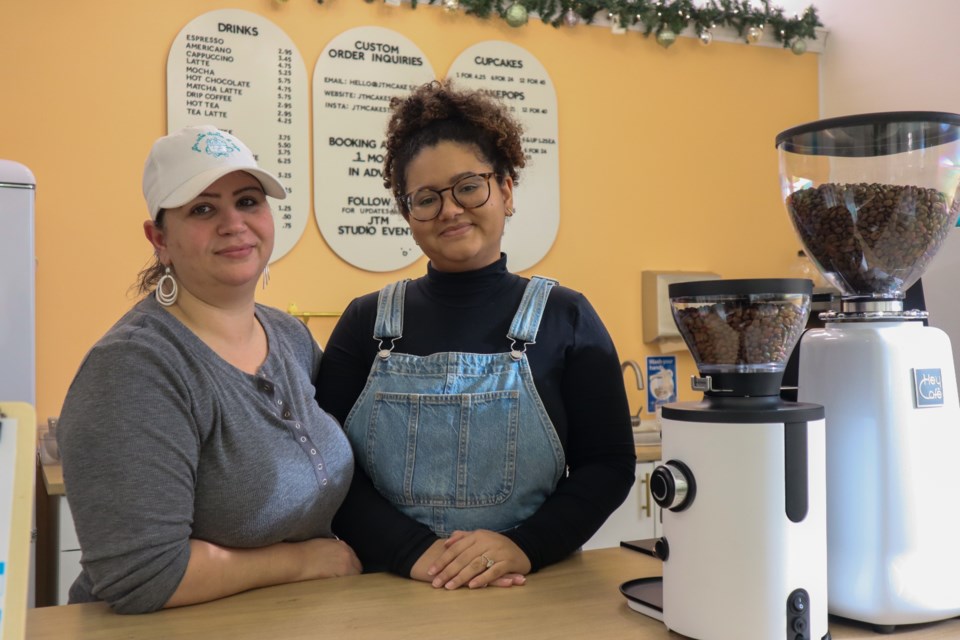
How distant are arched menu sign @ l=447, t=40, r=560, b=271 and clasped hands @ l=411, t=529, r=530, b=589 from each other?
2075 mm

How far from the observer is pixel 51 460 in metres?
2.50

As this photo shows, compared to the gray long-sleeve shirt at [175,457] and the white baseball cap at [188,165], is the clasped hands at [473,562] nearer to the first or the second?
the gray long-sleeve shirt at [175,457]

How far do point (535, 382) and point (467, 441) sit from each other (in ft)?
0.46

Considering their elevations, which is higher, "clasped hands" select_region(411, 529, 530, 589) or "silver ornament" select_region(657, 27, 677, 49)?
"silver ornament" select_region(657, 27, 677, 49)

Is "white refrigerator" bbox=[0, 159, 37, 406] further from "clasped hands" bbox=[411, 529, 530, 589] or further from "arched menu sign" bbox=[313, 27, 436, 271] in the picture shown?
"clasped hands" bbox=[411, 529, 530, 589]

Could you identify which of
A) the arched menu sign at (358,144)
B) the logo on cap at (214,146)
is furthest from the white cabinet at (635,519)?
the logo on cap at (214,146)

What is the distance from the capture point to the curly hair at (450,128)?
146 centimetres

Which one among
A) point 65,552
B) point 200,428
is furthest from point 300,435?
point 65,552

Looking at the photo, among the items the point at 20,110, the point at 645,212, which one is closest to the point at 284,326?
the point at 20,110

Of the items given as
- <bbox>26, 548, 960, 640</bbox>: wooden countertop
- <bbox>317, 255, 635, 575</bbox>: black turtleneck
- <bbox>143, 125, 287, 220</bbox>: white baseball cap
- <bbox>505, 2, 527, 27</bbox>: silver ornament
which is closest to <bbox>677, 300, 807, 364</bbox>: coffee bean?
<bbox>26, 548, 960, 640</bbox>: wooden countertop

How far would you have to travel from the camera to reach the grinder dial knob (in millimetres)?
961

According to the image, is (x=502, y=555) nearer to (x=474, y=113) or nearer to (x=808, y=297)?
(x=808, y=297)

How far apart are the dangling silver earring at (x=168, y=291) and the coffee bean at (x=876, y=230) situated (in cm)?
88

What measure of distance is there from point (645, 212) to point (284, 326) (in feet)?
7.55
